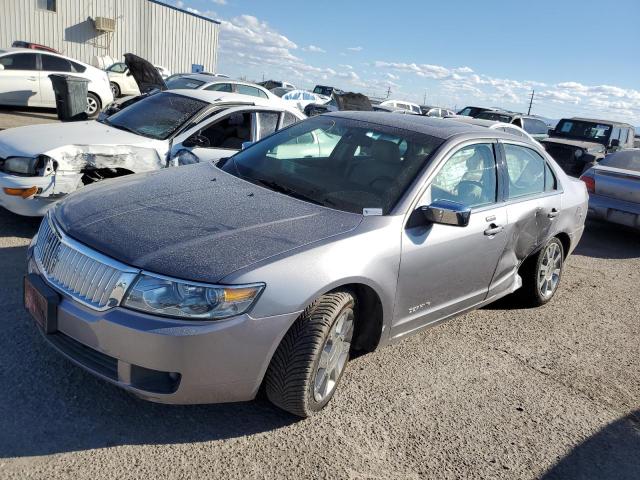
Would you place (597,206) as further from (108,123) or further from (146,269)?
(146,269)

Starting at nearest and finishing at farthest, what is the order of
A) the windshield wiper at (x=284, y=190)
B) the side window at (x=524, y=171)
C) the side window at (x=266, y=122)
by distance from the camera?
the windshield wiper at (x=284, y=190)
the side window at (x=524, y=171)
the side window at (x=266, y=122)

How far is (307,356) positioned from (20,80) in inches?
538

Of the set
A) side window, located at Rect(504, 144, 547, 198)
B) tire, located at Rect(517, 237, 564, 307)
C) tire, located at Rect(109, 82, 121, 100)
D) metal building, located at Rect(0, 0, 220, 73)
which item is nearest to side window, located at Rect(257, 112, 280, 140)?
side window, located at Rect(504, 144, 547, 198)

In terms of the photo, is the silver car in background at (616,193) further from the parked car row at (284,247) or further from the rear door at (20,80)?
the rear door at (20,80)

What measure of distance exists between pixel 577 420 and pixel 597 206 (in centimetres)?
554

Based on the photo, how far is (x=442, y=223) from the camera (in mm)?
3189

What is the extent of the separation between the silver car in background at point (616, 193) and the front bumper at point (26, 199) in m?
7.18

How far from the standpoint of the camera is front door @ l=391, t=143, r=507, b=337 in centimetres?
324

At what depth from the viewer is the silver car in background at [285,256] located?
2.44 m

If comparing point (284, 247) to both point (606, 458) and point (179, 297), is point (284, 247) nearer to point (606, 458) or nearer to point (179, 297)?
point (179, 297)

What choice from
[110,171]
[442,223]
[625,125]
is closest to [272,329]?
[442,223]

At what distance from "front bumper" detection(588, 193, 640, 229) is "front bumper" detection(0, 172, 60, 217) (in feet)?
23.5

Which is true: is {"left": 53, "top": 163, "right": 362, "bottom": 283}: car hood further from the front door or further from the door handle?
the door handle

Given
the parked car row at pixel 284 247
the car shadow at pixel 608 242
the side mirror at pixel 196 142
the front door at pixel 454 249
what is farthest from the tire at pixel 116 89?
the front door at pixel 454 249
